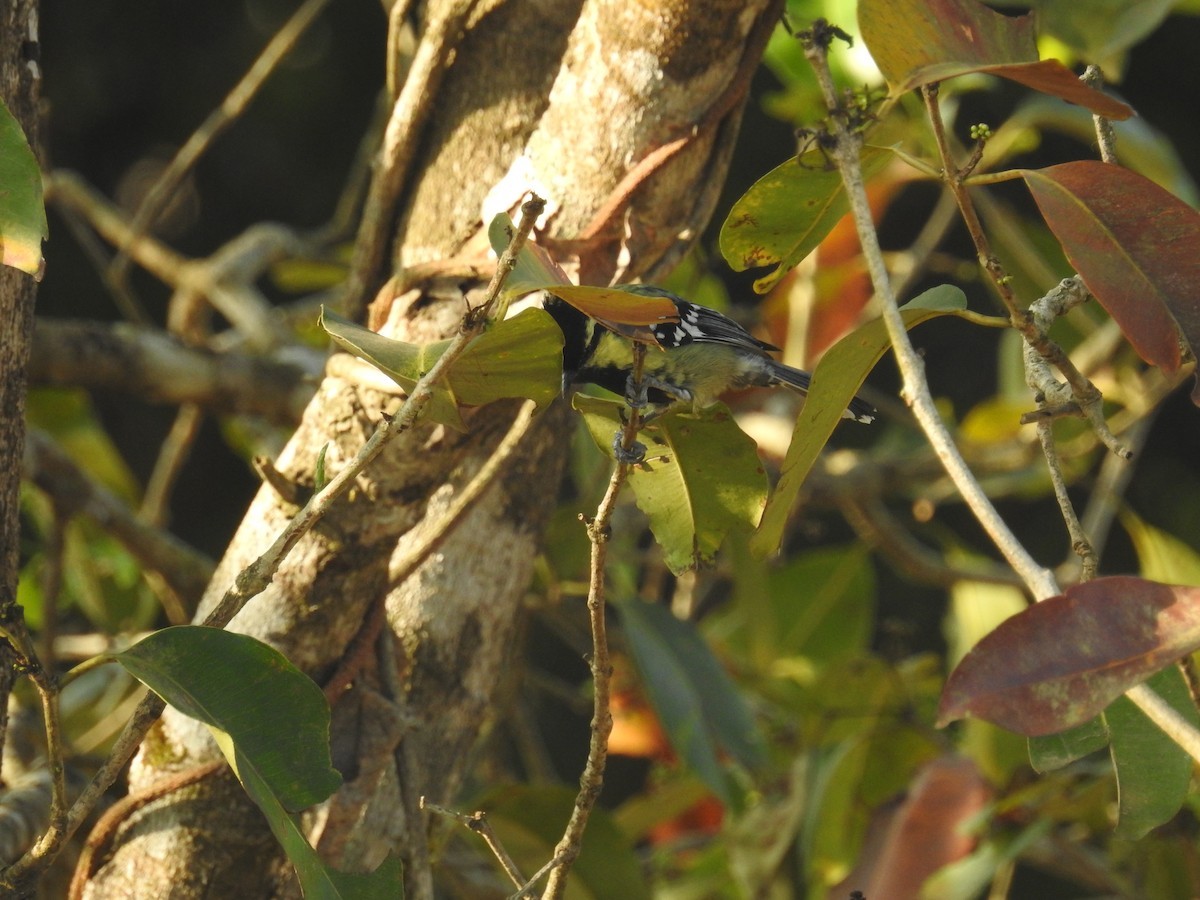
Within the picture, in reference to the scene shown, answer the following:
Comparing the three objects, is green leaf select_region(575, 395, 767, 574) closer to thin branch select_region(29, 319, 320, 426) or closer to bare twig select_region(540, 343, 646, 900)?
bare twig select_region(540, 343, 646, 900)

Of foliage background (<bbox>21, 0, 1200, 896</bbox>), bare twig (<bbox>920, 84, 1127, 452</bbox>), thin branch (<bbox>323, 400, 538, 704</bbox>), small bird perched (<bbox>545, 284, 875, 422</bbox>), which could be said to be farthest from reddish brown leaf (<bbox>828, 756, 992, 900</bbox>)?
foliage background (<bbox>21, 0, 1200, 896</bbox>)

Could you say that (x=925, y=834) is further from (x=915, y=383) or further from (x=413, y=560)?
(x=915, y=383)

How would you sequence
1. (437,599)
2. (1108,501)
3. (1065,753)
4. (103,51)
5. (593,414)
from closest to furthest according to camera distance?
1. (1065,753)
2. (593,414)
3. (437,599)
4. (1108,501)
5. (103,51)

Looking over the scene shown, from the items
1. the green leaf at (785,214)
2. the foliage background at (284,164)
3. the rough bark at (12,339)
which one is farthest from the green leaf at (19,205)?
the foliage background at (284,164)

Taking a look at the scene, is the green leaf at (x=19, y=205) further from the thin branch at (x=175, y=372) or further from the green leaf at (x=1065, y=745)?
the thin branch at (x=175, y=372)

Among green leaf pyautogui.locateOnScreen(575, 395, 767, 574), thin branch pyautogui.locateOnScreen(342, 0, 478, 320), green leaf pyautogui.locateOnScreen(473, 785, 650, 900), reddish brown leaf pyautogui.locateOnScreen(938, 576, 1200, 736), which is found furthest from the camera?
green leaf pyautogui.locateOnScreen(473, 785, 650, 900)

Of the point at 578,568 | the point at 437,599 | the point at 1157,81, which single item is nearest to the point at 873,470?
the point at 578,568

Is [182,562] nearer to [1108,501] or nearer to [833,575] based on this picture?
[833,575]
